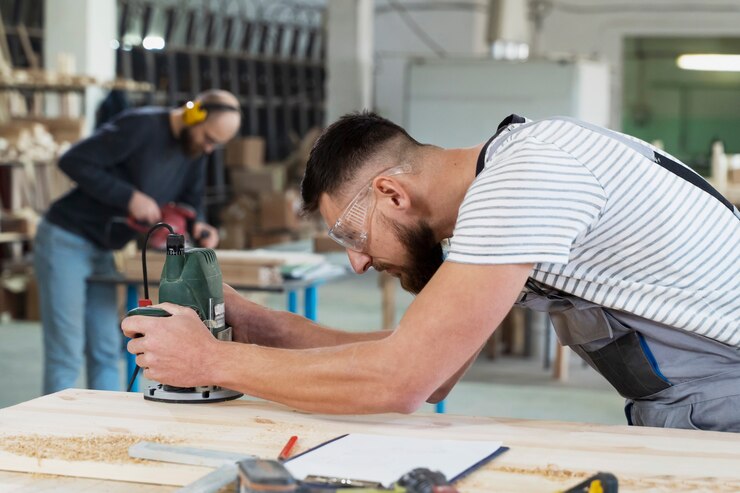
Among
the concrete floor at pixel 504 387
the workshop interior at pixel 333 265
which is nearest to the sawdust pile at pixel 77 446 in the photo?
the workshop interior at pixel 333 265

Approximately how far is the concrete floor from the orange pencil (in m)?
3.54

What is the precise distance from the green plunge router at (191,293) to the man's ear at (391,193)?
0.36 metres

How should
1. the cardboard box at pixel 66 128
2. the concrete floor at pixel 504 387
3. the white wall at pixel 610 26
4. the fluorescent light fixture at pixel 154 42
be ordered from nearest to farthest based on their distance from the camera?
1. the concrete floor at pixel 504 387
2. the cardboard box at pixel 66 128
3. the fluorescent light fixture at pixel 154 42
4. the white wall at pixel 610 26

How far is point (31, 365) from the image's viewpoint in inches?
248

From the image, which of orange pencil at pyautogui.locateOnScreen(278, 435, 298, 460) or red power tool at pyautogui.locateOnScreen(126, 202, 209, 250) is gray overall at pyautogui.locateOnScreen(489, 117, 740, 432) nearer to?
orange pencil at pyautogui.locateOnScreen(278, 435, 298, 460)

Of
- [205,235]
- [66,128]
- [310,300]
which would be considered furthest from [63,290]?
[66,128]

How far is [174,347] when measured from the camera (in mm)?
1783

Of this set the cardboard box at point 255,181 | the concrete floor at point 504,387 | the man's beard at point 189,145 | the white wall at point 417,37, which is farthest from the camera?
the white wall at point 417,37

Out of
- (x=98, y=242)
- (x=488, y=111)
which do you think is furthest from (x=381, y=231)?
(x=488, y=111)

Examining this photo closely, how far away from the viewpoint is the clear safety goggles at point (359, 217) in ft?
5.98

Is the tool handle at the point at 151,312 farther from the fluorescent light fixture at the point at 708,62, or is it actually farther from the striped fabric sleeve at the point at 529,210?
the fluorescent light fixture at the point at 708,62

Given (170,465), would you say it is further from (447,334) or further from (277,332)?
(277,332)

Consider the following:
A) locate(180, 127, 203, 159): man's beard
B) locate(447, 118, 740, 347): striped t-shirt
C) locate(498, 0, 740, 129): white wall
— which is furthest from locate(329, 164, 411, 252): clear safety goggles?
locate(498, 0, 740, 129): white wall

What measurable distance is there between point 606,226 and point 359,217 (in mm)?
449
